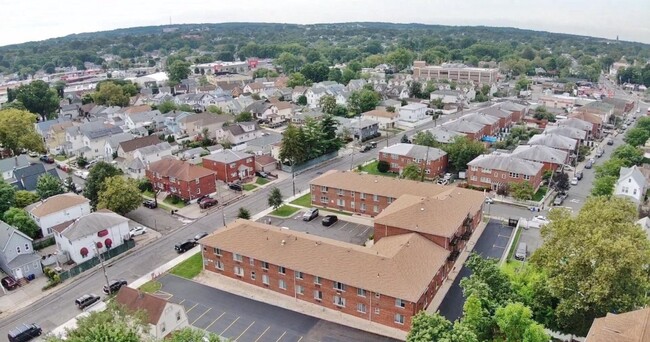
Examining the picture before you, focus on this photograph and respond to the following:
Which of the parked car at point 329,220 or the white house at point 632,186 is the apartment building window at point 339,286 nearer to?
the parked car at point 329,220

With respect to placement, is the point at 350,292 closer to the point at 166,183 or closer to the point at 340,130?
the point at 166,183

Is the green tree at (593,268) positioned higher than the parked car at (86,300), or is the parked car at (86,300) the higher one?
the green tree at (593,268)

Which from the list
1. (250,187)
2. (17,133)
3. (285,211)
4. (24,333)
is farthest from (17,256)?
(17,133)

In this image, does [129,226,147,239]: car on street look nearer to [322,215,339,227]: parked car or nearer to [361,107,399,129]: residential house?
[322,215,339,227]: parked car

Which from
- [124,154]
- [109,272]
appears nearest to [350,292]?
[109,272]

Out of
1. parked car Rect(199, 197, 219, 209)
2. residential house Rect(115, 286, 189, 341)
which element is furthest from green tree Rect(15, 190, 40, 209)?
residential house Rect(115, 286, 189, 341)

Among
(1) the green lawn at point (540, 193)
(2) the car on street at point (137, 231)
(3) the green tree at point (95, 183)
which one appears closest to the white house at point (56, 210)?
(3) the green tree at point (95, 183)
